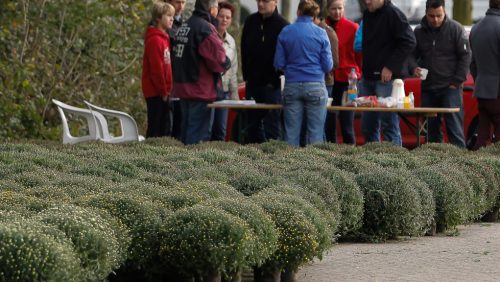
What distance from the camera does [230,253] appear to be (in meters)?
7.15

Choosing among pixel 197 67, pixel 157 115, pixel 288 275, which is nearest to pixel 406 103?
pixel 197 67

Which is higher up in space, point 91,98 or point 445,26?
point 445,26

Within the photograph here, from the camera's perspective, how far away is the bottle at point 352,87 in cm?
1587

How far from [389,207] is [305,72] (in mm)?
5417

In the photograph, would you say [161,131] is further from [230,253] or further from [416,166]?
[230,253]

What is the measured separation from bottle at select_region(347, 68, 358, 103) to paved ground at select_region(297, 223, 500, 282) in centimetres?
538

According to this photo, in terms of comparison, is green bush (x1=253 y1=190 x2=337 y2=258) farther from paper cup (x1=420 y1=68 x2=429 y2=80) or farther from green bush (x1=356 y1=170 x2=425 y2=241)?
paper cup (x1=420 y1=68 x2=429 y2=80)

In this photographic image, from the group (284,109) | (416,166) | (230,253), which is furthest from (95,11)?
(230,253)

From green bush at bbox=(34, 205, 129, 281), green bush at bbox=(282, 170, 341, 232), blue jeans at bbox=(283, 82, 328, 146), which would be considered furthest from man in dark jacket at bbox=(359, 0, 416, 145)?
green bush at bbox=(34, 205, 129, 281)

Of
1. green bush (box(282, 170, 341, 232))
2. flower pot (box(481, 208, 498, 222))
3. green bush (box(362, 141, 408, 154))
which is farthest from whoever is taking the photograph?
green bush (box(362, 141, 408, 154))

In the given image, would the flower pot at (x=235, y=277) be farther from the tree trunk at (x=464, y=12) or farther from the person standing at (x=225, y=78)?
the tree trunk at (x=464, y=12)

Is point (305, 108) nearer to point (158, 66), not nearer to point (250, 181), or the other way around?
point (158, 66)

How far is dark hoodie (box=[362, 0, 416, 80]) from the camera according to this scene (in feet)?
51.2

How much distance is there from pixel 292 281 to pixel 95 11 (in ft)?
38.6
